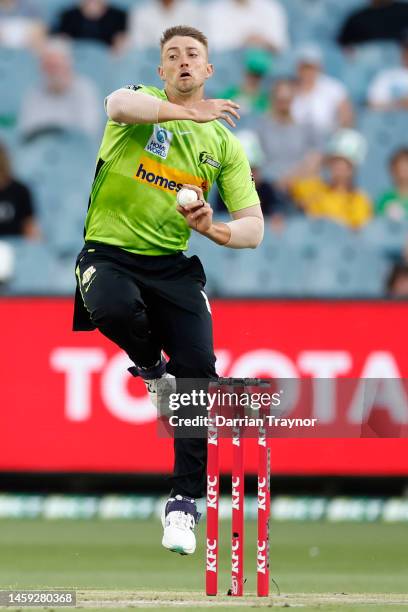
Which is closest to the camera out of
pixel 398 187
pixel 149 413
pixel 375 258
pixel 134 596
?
pixel 134 596

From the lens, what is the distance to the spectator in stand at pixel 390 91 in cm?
1225

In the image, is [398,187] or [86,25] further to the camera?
[86,25]

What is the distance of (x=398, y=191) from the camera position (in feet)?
37.1

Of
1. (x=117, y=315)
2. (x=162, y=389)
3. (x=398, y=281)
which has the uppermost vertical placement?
(x=398, y=281)

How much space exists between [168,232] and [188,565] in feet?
7.69

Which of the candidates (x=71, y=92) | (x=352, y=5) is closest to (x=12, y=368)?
(x=71, y=92)

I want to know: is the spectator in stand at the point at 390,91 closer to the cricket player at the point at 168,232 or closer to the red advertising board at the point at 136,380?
the red advertising board at the point at 136,380

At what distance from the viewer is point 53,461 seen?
9320 millimetres

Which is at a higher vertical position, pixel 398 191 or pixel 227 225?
pixel 398 191

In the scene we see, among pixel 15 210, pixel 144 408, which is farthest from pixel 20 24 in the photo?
pixel 144 408

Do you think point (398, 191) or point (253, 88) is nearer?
point (398, 191)

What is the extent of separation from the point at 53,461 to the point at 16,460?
251 mm

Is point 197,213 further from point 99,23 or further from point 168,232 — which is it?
point 99,23

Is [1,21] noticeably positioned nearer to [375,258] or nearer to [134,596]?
[375,258]
